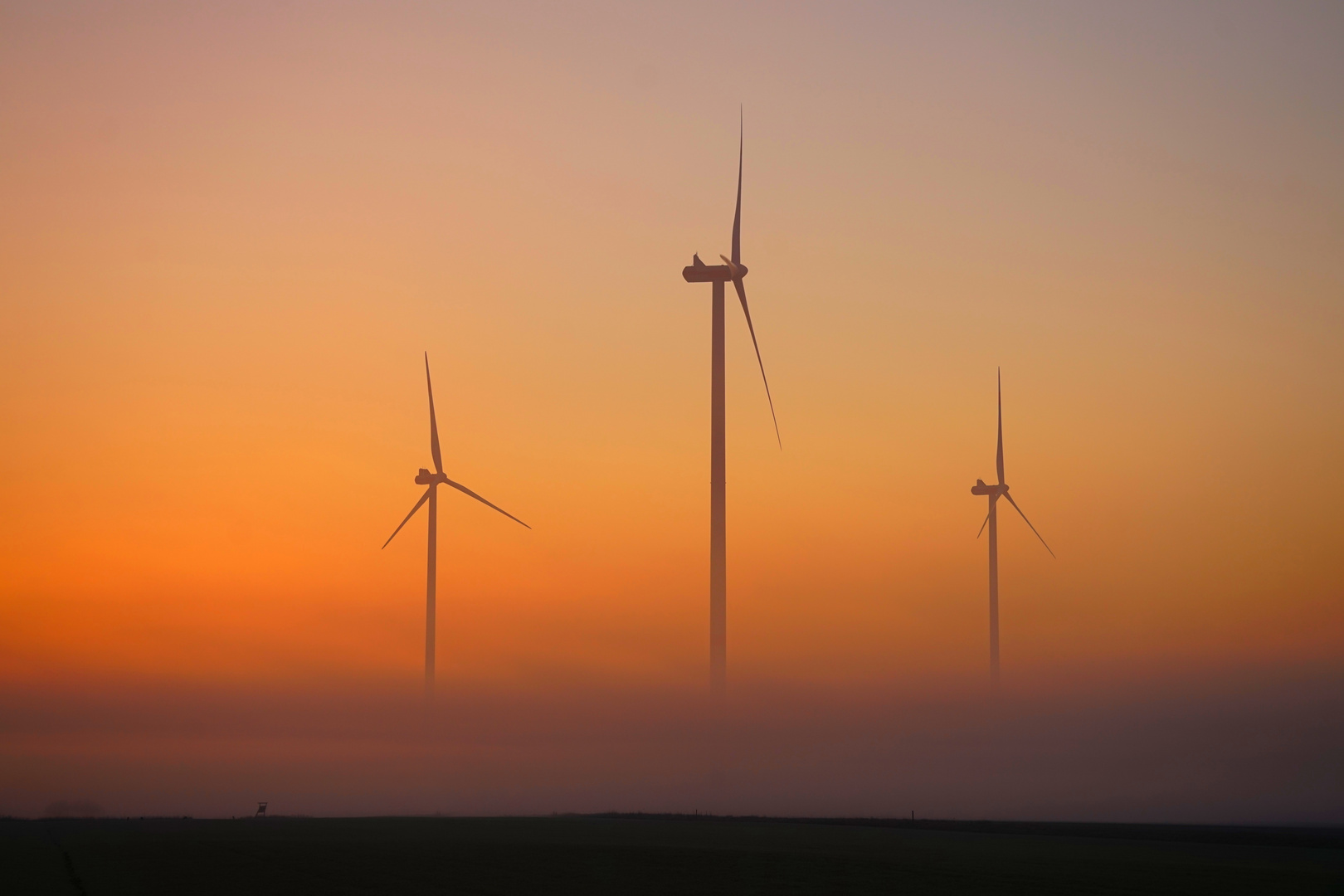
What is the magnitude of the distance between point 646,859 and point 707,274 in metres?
43.4

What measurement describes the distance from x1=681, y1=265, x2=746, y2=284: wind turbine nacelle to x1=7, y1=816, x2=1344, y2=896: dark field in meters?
38.8

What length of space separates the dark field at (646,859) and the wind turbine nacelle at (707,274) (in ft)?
127

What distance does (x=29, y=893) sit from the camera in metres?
47.2

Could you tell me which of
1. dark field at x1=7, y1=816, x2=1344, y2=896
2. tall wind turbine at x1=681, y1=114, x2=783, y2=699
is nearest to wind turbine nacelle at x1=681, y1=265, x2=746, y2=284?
tall wind turbine at x1=681, y1=114, x2=783, y2=699

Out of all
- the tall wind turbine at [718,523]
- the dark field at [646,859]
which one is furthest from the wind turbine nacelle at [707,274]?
the dark field at [646,859]

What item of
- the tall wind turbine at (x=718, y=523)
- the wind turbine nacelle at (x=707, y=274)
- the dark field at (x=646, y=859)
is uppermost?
the wind turbine nacelle at (x=707, y=274)

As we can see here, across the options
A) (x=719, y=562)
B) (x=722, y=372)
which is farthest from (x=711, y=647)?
(x=722, y=372)

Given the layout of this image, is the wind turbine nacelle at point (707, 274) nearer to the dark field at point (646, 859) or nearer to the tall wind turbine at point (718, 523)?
the tall wind turbine at point (718, 523)

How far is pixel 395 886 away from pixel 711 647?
31.8 meters

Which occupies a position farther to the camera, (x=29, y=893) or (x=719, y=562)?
(x=719, y=562)

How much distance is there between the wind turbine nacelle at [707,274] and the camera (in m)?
90.8

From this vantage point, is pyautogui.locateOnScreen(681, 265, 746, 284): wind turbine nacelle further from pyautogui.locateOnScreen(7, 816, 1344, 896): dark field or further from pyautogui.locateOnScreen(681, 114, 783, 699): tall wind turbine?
pyautogui.locateOnScreen(7, 816, 1344, 896): dark field

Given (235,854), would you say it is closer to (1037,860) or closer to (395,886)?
(395,886)

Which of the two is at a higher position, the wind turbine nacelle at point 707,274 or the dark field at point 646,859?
the wind turbine nacelle at point 707,274
